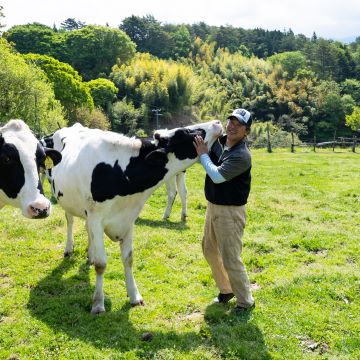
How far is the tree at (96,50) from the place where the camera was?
5666cm

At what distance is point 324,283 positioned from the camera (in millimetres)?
5594

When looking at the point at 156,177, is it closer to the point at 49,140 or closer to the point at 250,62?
the point at 49,140

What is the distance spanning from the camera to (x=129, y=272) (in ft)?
16.8

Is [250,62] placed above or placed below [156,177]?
above

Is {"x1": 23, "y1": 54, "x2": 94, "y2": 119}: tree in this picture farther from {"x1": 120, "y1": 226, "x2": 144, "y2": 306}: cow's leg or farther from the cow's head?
the cow's head

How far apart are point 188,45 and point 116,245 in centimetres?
7693

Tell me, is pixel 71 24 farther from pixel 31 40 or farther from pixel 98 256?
pixel 98 256

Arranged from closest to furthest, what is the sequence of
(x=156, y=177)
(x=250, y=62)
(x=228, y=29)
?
(x=156, y=177)
(x=250, y=62)
(x=228, y=29)

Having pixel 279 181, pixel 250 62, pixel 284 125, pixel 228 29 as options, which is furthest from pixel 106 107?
pixel 228 29

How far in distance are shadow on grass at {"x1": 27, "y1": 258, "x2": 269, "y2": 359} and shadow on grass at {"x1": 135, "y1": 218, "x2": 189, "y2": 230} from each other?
322 cm

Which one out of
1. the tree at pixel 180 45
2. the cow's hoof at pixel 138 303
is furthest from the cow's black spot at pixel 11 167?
the tree at pixel 180 45

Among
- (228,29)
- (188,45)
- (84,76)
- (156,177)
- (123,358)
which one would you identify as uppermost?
(228,29)

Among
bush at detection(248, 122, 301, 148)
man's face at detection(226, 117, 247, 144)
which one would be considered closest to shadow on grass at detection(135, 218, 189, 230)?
man's face at detection(226, 117, 247, 144)

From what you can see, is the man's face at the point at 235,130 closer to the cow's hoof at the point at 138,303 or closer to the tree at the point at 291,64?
the cow's hoof at the point at 138,303
